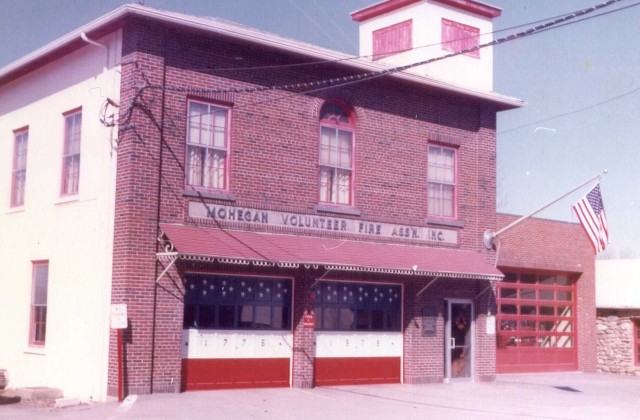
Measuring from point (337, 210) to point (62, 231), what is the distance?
644cm

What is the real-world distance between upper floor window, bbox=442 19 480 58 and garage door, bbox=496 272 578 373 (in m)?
7.23

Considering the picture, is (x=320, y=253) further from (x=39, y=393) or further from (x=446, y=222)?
(x=39, y=393)

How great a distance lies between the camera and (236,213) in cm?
2000

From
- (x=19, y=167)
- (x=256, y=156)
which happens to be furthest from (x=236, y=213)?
(x=19, y=167)

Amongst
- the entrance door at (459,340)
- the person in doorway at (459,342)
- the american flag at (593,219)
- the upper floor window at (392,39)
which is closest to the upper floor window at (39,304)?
Answer: the entrance door at (459,340)

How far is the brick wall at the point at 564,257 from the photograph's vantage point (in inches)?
1113

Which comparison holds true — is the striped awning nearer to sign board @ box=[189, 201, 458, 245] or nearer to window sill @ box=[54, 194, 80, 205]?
sign board @ box=[189, 201, 458, 245]

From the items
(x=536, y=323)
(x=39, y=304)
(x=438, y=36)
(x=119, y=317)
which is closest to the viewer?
(x=119, y=317)

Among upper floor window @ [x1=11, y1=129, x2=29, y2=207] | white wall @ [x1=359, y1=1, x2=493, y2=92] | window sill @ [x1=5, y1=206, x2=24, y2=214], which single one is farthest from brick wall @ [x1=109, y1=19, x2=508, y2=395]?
upper floor window @ [x1=11, y1=129, x2=29, y2=207]

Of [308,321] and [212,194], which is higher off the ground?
[212,194]

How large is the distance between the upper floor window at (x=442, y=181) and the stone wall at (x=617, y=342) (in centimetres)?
975

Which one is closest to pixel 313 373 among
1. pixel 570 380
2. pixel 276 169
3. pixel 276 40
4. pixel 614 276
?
pixel 276 169

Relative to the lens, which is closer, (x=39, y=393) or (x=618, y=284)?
(x=39, y=393)

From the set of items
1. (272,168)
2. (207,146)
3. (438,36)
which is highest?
(438,36)
